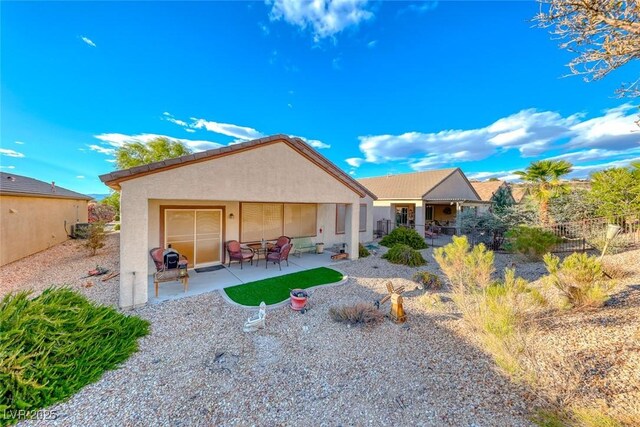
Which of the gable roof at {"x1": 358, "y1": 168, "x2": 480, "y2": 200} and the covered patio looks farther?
the gable roof at {"x1": 358, "y1": 168, "x2": 480, "y2": 200}

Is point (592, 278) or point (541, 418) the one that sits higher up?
point (592, 278)

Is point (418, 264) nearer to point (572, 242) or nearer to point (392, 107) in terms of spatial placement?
point (572, 242)

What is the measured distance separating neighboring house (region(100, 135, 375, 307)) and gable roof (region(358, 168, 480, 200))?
9672 mm

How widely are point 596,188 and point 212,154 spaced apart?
66.5ft

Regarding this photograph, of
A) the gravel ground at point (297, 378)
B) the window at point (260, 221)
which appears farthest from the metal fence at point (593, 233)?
the window at point (260, 221)

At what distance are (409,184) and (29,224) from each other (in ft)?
88.1

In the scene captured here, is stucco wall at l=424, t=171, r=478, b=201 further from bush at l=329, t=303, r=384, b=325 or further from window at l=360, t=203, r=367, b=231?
bush at l=329, t=303, r=384, b=325

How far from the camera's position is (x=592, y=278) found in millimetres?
5289

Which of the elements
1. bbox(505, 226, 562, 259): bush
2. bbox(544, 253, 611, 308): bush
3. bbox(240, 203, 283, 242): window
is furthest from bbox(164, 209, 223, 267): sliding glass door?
bbox(505, 226, 562, 259): bush

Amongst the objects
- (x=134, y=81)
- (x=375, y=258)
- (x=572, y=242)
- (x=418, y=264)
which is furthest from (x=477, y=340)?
(x=134, y=81)

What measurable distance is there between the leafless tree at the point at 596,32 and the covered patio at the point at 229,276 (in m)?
9.76

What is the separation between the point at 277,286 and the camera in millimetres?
8086

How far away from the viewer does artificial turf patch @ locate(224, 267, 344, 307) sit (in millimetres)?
7055

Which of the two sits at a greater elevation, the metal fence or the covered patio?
the metal fence
